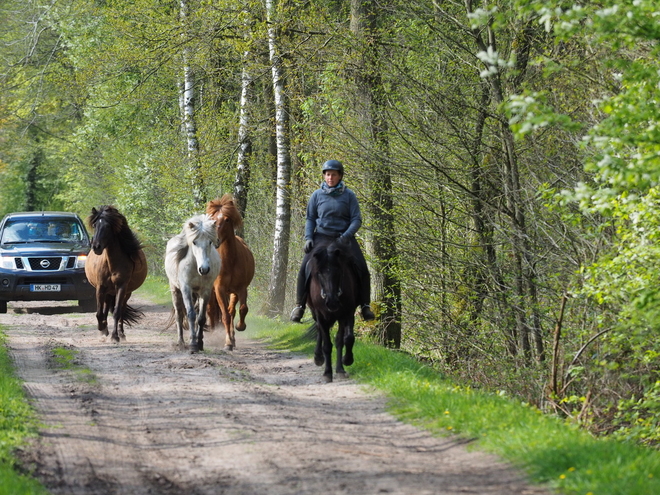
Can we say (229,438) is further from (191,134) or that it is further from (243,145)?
(191,134)

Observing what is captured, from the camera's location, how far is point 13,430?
7.41 meters

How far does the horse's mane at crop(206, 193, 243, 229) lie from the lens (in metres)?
14.2

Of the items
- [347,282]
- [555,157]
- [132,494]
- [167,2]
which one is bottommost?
[132,494]

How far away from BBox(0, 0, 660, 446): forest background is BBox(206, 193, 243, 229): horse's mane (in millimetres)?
1728

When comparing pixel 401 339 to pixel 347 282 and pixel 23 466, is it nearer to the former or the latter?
pixel 347 282

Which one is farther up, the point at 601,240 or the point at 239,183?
the point at 239,183

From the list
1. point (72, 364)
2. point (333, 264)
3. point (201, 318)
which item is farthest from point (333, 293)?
point (72, 364)

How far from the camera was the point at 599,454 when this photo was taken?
605 centimetres

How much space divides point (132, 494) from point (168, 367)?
592cm

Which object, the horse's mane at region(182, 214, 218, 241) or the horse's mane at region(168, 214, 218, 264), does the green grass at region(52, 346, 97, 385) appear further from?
the horse's mane at region(182, 214, 218, 241)

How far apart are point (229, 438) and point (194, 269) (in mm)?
6541

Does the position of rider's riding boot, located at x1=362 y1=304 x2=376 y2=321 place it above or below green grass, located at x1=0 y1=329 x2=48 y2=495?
above

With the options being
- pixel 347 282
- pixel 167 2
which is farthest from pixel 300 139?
pixel 167 2

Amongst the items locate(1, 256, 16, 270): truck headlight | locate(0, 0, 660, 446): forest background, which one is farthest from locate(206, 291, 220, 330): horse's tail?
locate(1, 256, 16, 270): truck headlight
